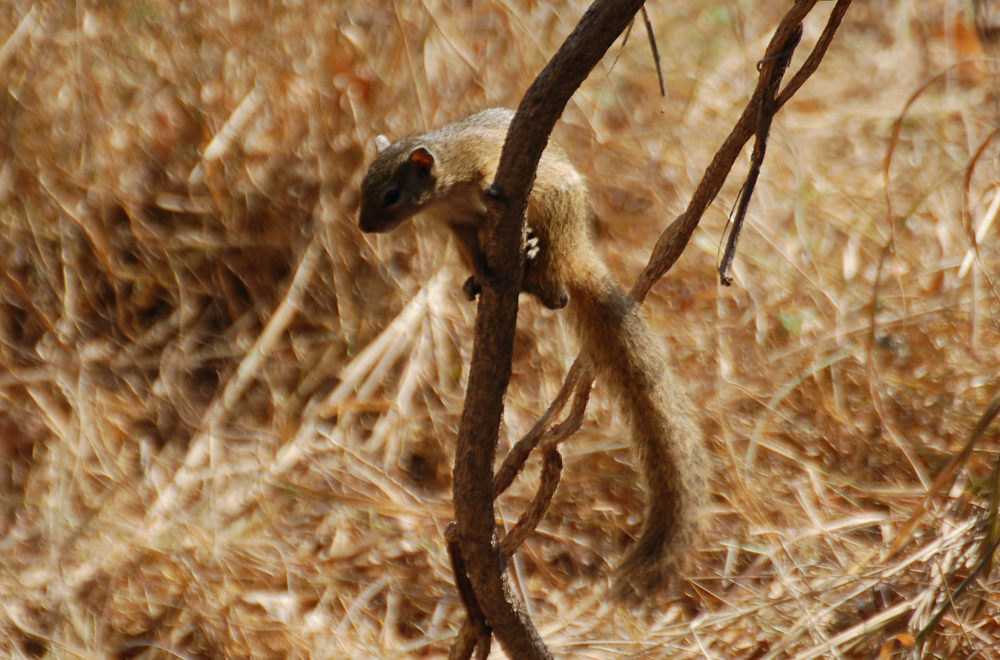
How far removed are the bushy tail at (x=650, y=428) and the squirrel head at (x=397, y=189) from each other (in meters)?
0.38

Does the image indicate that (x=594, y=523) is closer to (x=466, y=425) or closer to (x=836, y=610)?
(x=836, y=610)

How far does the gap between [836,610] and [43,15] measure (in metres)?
3.20

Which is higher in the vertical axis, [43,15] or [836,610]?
[43,15]

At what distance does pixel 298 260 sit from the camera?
3.88 meters

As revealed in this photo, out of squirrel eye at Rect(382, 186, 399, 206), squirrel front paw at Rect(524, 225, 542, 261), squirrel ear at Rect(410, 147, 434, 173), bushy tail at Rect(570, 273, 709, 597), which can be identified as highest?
squirrel ear at Rect(410, 147, 434, 173)

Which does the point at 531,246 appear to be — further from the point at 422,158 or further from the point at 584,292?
the point at 422,158

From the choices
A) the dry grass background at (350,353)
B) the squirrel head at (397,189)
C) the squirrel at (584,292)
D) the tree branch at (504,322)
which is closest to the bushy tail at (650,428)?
the squirrel at (584,292)

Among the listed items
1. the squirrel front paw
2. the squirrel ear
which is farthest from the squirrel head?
the squirrel front paw

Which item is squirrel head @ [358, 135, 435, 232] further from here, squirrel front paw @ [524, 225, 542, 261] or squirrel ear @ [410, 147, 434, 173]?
squirrel front paw @ [524, 225, 542, 261]

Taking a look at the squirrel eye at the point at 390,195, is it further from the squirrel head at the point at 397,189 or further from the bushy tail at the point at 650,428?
the bushy tail at the point at 650,428

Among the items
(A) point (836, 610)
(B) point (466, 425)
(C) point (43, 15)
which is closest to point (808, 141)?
(A) point (836, 610)

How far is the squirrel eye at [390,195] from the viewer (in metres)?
2.29

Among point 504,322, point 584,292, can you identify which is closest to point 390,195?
point 584,292

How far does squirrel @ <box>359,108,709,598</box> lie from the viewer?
203 centimetres
